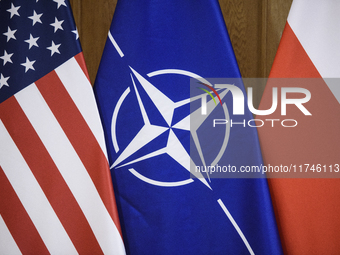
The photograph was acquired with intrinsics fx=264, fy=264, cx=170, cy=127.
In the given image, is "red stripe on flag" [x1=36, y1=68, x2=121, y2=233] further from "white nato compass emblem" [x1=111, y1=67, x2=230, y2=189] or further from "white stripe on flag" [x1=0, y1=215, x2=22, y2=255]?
"white stripe on flag" [x1=0, y1=215, x2=22, y2=255]

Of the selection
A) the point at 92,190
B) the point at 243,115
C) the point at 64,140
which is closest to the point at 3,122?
the point at 64,140

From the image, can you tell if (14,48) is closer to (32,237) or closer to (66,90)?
(66,90)

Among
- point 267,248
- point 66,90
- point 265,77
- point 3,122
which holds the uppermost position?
point 265,77

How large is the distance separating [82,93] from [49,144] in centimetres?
20

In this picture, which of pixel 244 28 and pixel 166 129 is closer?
pixel 166 129

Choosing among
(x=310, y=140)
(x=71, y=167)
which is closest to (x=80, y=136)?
(x=71, y=167)

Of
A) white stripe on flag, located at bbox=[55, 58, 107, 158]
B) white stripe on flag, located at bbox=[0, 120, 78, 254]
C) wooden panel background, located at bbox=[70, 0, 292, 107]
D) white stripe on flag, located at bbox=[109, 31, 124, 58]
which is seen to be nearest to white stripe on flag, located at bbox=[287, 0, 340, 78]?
→ wooden panel background, located at bbox=[70, 0, 292, 107]

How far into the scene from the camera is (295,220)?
0.85 metres

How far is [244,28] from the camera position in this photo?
1.05 m

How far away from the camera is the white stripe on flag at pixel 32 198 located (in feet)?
2.82

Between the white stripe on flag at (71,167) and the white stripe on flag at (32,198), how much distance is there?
9 centimetres

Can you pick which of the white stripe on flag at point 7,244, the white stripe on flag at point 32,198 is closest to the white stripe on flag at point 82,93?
the white stripe on flag at point 32,198

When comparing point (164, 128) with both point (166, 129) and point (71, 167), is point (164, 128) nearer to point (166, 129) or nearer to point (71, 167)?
point (166, 129)

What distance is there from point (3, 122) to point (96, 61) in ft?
1.35
